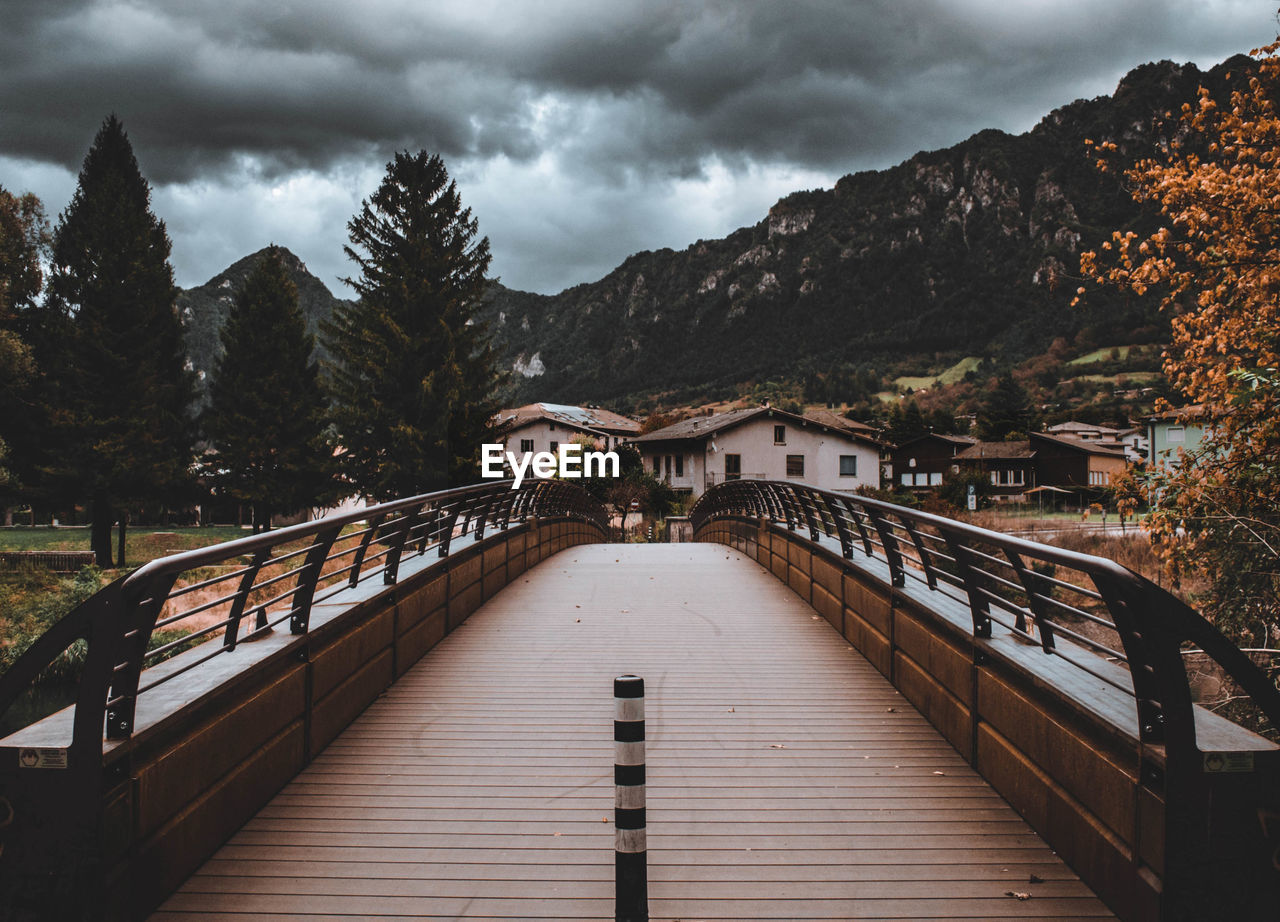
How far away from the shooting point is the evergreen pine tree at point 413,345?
3359 centimetres

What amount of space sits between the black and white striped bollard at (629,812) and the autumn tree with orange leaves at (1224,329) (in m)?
6.88

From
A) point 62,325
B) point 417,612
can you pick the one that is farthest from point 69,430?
point 417,612

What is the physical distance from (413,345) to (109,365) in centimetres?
1174

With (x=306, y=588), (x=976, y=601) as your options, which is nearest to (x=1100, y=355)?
(x=976, y=601)

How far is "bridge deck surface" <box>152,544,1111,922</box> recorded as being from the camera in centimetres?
339

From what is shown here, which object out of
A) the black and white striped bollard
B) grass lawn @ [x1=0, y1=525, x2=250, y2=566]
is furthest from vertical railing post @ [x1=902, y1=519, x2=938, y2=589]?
grass lawn @ [x1=0, y1=525, x2=250, y2=566]

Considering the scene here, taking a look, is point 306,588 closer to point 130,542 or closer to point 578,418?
→ point 130,542

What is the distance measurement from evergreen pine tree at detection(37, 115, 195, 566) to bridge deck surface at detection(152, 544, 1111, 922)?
31410 mm

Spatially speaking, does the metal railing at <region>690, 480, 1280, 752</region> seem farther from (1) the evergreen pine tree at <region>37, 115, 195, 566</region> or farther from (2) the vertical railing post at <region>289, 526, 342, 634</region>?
(1) the evergreen pine tree at <region>37, 115, 195, 566</region>

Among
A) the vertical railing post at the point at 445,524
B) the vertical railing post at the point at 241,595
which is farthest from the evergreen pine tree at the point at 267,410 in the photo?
the vertical railing post at the point at 241,595

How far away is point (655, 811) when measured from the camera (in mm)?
4238

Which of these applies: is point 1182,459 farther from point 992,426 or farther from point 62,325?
point 992,426

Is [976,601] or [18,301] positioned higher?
[18,301]

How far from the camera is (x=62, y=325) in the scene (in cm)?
3222
